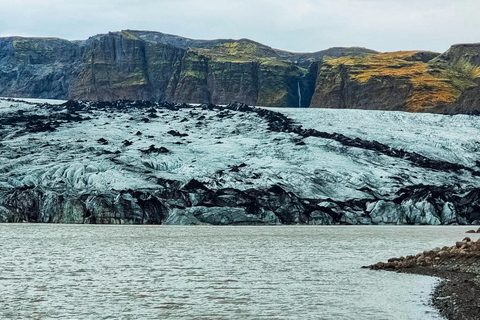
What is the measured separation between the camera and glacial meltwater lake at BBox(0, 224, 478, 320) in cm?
1692

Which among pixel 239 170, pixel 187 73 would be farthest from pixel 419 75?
pixel 239 170

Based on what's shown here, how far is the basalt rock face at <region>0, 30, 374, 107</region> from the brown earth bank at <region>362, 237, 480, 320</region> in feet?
323

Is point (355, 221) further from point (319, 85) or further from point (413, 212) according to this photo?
point (319, 85)

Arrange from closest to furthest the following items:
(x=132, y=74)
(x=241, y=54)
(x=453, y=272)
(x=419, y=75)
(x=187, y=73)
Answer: (x=453, y=272) < (x=419, y=75) < (x=187, y=73) < (x=132, y=74) < (x=241, y=54)

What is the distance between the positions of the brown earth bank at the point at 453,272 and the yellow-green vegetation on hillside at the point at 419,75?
8590 centimetres

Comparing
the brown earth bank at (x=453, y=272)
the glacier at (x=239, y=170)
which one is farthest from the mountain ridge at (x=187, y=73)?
the brown earth bank at (x=453, y=272)

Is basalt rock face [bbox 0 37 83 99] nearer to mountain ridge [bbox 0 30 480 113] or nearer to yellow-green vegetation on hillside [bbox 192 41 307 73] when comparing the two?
mountain ridge [bbox 0 30 480 113]

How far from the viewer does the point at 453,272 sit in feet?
74.0

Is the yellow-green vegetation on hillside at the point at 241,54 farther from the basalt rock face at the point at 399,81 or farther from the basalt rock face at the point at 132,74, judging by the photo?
the basalt rock face at the point at 399,81

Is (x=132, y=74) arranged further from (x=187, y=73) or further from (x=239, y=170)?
(x=239, y=170)

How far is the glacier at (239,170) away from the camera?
164 feet

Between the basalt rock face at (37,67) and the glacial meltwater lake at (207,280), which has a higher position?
the basalt rock face at (37,67)

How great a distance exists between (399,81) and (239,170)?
6446cm

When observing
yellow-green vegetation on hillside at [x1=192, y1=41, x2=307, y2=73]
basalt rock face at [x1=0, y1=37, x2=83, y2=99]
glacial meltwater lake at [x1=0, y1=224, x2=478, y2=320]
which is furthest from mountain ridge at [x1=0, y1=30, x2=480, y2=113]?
glacial meltwater lake at [x1=0, y1=224, x2=478, y2=320]
